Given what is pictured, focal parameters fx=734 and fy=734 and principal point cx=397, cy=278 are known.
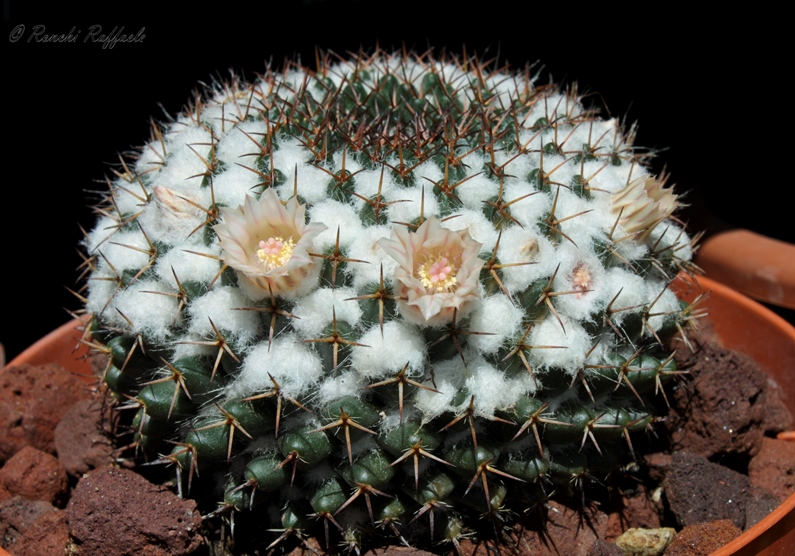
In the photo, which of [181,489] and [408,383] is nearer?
[408,383]

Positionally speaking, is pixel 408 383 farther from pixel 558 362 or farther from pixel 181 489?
pixel 181 489

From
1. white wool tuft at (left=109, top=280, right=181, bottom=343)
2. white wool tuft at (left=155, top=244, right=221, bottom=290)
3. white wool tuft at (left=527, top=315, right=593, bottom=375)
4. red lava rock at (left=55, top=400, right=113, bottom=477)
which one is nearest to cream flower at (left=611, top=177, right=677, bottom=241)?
white wool tuft at (left=527, top=315, right=593, bottom=375)

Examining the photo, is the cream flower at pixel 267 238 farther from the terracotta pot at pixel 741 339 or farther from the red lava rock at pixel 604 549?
the terracotta pot at pixel 741 339

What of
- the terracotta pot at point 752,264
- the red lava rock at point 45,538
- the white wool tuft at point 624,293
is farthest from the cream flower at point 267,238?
the terracotta pot at point 752,264

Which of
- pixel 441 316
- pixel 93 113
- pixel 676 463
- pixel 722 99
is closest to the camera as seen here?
pixel 441 316

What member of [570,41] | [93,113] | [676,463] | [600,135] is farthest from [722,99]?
[93,113]

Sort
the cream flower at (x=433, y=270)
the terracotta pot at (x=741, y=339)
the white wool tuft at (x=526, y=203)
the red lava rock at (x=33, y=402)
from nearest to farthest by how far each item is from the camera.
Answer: the cream flower at (x=433, y=270)
the white wool tuft at (x=526, y=203)
the red lava rock at (x=33, y=402)
the terracotta pot at (x=741, y=339)
